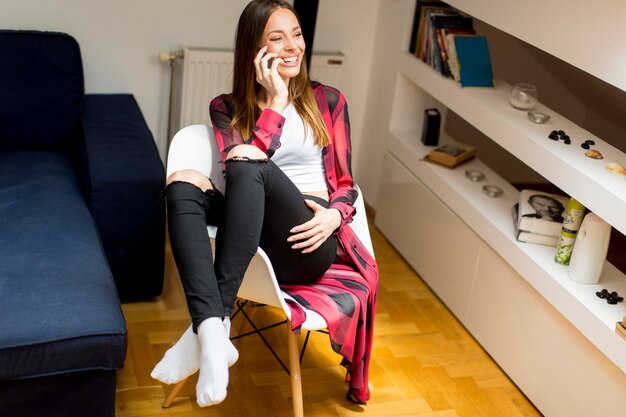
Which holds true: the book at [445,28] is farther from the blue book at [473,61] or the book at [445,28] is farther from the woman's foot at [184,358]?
the woman's foot at [184,358]

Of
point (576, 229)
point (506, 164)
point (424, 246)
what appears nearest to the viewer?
point (576, 229)

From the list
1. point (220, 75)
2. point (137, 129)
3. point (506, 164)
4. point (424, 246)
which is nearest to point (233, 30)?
point (220, 75)

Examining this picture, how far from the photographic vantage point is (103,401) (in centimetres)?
229

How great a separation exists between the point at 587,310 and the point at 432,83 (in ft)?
4.15

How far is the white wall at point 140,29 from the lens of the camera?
11.1 ft

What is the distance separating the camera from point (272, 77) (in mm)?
2459

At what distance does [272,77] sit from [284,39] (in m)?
0.12

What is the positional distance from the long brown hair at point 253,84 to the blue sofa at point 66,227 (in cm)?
51

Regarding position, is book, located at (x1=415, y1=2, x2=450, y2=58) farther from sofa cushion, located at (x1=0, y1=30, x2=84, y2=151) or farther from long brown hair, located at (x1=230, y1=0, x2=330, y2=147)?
sofa cushion, located at (x1=0, y1=30, x2=84, y2=151)

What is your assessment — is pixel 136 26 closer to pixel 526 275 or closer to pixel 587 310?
pixel 526 275

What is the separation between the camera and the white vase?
2561 mm

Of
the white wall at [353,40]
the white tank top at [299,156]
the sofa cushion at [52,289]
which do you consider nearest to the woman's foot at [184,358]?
the sofa cushion at [52,289]

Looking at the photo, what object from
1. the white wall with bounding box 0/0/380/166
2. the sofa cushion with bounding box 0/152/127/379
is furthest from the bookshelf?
the sofa cushion with bounding box 0/152/127/379

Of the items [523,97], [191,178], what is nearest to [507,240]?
[523,97]
